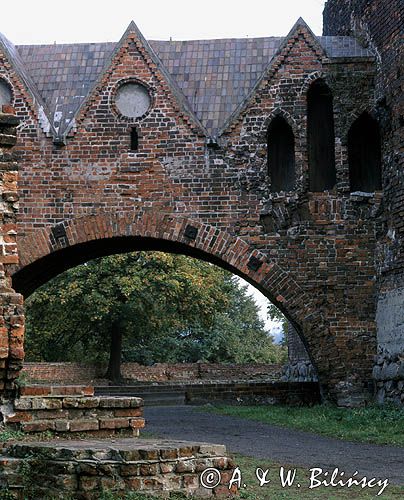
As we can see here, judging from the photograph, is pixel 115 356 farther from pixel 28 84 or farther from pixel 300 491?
pixel 300 491

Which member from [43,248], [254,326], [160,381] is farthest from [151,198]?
[254,326]

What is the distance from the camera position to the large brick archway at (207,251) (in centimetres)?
A: 1455

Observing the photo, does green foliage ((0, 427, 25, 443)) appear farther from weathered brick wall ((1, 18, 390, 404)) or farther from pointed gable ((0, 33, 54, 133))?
pointed gable ((0, 33, 54, 133))

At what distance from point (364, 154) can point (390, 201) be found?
4.56 feet

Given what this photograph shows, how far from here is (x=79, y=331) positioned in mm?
30172

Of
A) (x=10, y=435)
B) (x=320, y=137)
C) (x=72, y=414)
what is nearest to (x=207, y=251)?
(x=320, y=137)

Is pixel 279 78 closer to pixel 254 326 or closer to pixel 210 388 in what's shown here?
pixel 210 388

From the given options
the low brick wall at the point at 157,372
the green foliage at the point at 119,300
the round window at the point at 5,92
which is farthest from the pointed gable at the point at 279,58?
the low brick wall at the point at 157,372

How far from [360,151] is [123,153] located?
13.4 ft

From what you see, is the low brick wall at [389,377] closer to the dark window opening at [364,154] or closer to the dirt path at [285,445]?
the dirt path at [285,445]

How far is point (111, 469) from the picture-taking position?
5.55 meters

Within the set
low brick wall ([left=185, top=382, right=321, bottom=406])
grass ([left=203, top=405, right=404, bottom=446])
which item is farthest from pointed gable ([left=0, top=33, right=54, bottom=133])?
low brick wall ([left=185, top=382, right=321, bottom=406])

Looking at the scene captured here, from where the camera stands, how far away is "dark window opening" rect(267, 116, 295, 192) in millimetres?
15320

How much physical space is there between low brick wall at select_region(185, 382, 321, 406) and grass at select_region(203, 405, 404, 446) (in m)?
0.99
